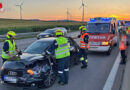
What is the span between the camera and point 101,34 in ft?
36.4

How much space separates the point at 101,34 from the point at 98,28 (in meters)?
0.91

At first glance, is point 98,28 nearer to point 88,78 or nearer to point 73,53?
point 73,53

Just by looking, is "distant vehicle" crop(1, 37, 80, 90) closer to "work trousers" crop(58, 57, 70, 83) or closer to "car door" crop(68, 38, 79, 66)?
"work trousers" crop(58, 57, 70, 83)

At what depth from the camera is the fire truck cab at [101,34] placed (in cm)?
1047

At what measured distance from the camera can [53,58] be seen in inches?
233

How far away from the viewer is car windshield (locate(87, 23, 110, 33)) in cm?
1167

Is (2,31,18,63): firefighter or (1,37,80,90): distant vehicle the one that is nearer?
(1,37,80,90): distant vehicle

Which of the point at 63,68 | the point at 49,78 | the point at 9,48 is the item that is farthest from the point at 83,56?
the point at 9,48

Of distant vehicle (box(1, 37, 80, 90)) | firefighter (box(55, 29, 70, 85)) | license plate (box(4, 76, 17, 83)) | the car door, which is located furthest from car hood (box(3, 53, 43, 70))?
the car door

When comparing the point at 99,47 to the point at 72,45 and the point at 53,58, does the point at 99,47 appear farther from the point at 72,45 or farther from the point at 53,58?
the point at 53,58

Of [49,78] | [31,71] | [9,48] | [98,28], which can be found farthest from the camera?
[98,28]

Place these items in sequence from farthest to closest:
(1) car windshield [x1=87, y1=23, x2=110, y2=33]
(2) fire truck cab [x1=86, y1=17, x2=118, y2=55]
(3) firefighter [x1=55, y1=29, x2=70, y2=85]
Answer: (1) car windshield [x1=87, y1=23, x2=110, y2=33] < (2) fire truck cab [x1=86, y1=17, x2=118, y2=55] < (3) firefighter [x1=55, y1=29, x2=70, y2=85]

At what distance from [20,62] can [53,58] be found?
1.26m

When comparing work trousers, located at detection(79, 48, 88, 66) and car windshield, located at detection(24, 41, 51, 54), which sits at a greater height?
car windshield, located at detection(24, 41, 51, 54)
